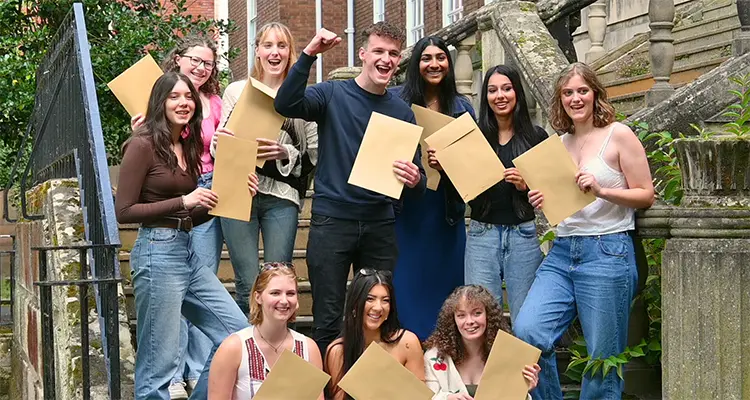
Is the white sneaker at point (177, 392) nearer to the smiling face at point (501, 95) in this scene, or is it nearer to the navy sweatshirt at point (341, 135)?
the navy sweatshirt at point (341, 135)

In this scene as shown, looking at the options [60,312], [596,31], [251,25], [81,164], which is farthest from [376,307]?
[251,25]

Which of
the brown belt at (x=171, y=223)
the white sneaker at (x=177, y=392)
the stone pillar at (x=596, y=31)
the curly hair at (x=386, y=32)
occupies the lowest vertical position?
the white sneaker at (x=177, y=392)

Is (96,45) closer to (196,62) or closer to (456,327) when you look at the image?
(196,62)

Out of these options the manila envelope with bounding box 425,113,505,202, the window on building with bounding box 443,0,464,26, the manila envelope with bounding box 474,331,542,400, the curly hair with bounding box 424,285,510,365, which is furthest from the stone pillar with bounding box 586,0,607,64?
the manila envelope with bounding box 474,331,542,400

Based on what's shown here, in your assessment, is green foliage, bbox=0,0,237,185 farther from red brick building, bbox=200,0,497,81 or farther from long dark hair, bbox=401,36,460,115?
red brick building, bbox=200,0,497,81

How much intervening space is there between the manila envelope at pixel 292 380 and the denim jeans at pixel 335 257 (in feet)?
1.89

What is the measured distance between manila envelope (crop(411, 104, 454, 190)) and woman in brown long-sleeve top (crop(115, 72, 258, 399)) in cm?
108

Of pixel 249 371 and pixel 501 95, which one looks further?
pixel 501 95

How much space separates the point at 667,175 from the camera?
19.5ft

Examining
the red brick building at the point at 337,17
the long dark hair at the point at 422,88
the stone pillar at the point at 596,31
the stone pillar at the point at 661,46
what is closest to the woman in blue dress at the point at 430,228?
the long dark hair at the point at 422,88

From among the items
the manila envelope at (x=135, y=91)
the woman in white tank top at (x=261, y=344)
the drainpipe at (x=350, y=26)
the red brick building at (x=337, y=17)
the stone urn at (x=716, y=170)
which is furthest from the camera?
the drainpipe at (x=350, y=26)

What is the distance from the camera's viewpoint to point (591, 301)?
509 cm

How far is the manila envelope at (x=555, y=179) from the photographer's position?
5180mm

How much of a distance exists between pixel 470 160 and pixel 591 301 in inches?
34.7
